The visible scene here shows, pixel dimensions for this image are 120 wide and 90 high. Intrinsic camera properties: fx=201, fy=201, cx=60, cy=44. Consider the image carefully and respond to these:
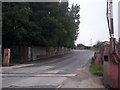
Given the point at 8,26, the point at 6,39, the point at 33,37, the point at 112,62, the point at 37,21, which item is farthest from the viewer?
the point at 37,21

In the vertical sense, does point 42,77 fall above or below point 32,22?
below

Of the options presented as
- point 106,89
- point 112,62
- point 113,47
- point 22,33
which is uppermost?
point 22,33

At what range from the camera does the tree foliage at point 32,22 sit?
2591 centimetres

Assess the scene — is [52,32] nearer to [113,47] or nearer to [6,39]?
[6,39]

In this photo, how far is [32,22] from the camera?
99.1ft

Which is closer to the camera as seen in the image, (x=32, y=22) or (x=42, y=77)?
(x=42, y=77)

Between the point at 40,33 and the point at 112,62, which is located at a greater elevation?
the point at 40,33

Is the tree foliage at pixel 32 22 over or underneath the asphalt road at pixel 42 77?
over

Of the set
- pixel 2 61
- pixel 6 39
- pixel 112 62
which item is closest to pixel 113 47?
pixel 112 62

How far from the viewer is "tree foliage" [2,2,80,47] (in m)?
25.9

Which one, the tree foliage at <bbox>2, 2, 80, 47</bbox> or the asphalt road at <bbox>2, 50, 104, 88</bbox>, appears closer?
the asphalt road at <bbox>2, 50, 104, 88</bbox>

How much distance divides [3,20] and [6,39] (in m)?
4.14

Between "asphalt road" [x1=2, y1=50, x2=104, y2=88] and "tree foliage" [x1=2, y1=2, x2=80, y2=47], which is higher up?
"tree foliage" [x1=2, y1=2, x2=80, y2=47]

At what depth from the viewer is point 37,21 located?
3219 cm
